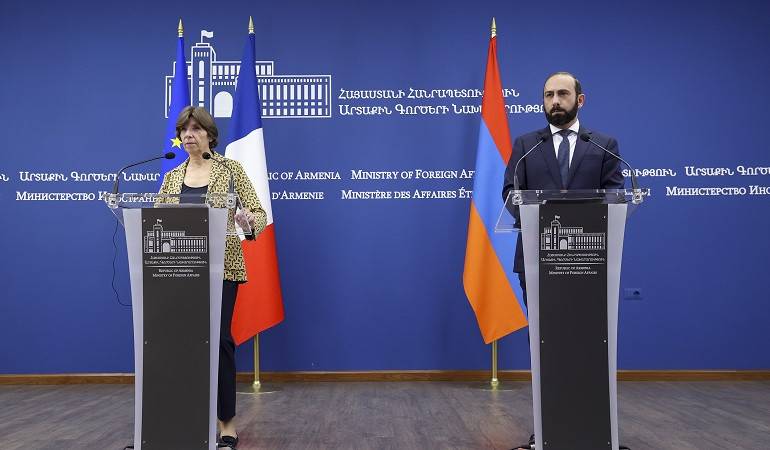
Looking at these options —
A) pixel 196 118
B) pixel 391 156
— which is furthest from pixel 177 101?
pixel 196 118

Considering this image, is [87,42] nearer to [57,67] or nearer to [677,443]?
[57,67]

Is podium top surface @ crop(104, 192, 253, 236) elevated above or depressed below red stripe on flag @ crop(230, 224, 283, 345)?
above

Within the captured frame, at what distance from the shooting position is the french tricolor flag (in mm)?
4332

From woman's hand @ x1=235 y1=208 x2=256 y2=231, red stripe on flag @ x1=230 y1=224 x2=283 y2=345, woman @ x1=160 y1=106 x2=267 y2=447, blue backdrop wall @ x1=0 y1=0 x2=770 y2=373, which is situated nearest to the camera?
woman's hand @ x1=235 y1=208 x2=256 y2=231

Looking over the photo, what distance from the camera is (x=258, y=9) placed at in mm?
4816

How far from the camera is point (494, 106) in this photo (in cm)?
454

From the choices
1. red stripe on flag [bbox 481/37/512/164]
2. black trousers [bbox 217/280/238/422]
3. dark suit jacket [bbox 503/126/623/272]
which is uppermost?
red stripe on flag [bbox 481/37/512/164]

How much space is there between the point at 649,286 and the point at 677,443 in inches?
75.8

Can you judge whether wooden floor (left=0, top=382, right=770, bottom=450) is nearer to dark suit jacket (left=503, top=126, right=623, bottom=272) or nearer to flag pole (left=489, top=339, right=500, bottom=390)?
flag pole (left=489, top=339, right=500, bottom=390)

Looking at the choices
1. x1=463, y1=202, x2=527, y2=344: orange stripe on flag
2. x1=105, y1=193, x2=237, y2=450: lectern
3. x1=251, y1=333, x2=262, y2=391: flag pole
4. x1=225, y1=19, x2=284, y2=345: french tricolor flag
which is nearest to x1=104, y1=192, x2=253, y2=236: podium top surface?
x1=105, y1=193, x2=237, y2=450: lectern

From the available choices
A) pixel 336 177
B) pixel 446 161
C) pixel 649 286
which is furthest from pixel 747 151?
pixel 336 177

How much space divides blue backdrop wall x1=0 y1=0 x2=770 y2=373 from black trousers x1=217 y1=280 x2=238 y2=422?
1786mm

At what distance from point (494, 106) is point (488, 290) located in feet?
3.93

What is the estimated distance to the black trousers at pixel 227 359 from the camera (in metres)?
2.80
